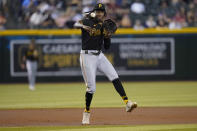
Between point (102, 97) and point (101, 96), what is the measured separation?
1.03ft

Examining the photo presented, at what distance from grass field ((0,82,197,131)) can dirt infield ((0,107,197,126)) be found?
0.71m

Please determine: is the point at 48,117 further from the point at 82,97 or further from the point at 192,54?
the point at 192,54

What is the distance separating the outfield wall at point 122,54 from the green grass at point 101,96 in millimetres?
970

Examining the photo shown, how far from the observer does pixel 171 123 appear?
8727 mm

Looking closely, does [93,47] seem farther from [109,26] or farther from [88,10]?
[88,10]

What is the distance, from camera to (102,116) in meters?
9.97

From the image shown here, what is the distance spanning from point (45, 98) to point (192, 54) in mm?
7811

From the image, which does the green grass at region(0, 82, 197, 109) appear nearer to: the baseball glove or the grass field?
the grass field

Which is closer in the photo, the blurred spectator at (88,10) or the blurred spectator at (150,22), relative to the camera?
the blurred spectator at (150,22)

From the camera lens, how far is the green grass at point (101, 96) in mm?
12633

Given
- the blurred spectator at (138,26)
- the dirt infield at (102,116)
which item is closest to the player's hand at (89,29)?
the dirt infield at (102,116)

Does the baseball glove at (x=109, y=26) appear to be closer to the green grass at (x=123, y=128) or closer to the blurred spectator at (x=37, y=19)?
the green grass at (x=123, y=128)

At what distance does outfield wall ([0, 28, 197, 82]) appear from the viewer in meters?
20.1

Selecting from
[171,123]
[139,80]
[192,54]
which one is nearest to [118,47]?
[139,80]
